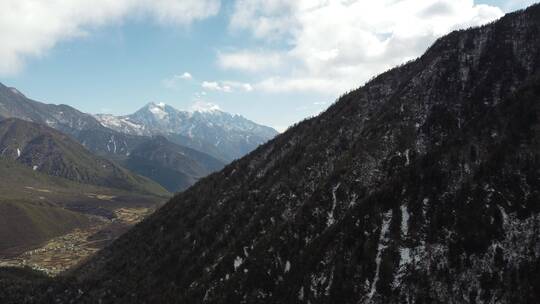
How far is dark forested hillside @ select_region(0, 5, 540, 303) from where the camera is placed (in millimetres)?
51938

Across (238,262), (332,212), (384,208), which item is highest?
(384,208)

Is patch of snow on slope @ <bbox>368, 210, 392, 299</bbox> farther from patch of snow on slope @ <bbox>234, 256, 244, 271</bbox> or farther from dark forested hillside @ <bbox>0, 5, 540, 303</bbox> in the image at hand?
patch of snow on slope @ <bbox>234, 256, 244, 271</bbox>

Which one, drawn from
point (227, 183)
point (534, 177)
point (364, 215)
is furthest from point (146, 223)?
point (534, 177)

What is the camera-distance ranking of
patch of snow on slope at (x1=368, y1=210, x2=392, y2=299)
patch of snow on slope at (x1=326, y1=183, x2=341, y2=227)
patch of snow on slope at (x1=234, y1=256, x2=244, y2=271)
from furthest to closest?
patch of snow on slope at (x1=234, y1=256, x2=244, y2=271) < patch of snow on slope at (x1=326, y1=183, x2=341, y2=227) < patch of snow on slope at (x1=368, y1=210, x2=392, y2=299)

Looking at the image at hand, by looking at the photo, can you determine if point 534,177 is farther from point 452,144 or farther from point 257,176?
point 257,176

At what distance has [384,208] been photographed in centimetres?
6538

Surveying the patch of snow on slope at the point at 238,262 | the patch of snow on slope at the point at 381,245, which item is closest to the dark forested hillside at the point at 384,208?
the patch of snow on slope at the point at 381,245

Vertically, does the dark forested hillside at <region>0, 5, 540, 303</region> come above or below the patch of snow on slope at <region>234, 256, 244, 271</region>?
above

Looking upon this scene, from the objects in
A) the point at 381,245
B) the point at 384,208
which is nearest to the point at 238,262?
the point at 384,208

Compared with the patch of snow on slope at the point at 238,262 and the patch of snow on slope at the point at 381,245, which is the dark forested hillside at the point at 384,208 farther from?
the patch of snow on slope at the point at 238,262

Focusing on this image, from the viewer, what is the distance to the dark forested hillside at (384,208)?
5194 cm

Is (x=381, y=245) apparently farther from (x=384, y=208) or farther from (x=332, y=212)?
(x=332, y=212)

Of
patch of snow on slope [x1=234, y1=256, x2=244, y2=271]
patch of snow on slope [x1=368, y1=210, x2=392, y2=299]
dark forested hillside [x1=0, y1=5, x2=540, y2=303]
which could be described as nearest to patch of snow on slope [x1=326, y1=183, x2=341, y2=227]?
dark forested hillside [x1=0, y1=5, x2=540, y2=303]

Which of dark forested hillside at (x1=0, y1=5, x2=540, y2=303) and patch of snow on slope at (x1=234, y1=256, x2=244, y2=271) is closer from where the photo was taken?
dark forested hillside at (x1=0, y1=5, x2=540, y2=303)
